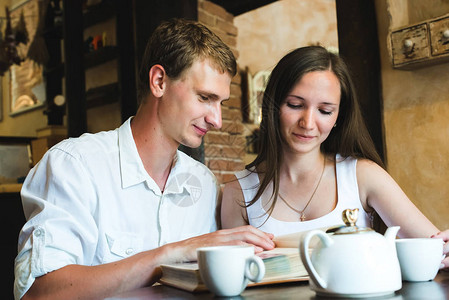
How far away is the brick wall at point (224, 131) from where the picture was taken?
3344 mm

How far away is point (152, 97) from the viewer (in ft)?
5.14

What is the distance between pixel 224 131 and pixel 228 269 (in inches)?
106

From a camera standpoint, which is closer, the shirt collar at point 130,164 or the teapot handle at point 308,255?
the teapot handle at point 308,255

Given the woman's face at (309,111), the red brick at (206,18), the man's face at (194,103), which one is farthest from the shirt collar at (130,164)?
the red brick at (206,18)

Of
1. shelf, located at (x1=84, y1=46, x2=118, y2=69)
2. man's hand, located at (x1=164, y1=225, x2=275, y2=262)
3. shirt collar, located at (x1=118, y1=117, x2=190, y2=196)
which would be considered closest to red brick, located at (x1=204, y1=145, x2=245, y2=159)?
shelf, located at (x1=84, y1=46, x2=118, y2=69)

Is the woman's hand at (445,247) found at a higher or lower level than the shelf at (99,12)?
lower

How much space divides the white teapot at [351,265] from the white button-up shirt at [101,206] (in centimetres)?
64

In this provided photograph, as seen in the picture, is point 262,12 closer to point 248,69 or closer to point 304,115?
point 248,69

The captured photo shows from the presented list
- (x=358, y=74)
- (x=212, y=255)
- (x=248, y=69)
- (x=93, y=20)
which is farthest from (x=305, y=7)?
(x=212, y=255)

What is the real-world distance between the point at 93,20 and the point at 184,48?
293cm

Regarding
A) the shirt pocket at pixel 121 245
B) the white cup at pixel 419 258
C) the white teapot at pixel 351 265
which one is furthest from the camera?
the shirt pocket at pixel 121 245

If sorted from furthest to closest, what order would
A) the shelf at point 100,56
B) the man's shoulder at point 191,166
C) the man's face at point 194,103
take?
the shelf at point 100,56
the man's shoulder at point 191,166
the man's face at point 194,103

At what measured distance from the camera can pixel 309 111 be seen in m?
1.49

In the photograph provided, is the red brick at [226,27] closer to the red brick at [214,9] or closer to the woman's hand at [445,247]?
the red brick at [214,9]
